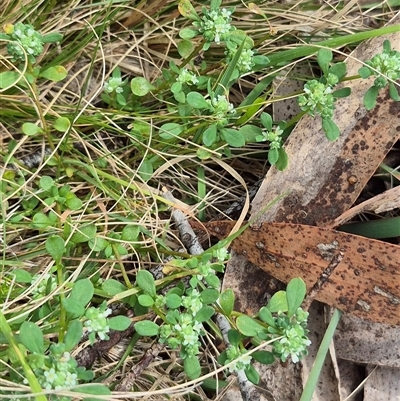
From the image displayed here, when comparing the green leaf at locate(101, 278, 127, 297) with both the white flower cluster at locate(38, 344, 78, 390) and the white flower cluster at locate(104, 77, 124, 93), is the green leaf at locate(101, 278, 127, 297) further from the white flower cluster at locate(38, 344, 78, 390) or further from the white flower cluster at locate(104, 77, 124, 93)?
the white flower cluster at locate(104, 77, 124, 93)

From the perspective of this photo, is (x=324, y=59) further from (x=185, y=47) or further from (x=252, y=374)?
(x=252, y=374)

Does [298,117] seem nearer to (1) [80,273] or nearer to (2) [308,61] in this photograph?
(2) [308,61]

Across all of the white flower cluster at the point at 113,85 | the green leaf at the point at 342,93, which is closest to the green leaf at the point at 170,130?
the white flower cluster at the point at 113,85

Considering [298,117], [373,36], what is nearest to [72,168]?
[298,117]

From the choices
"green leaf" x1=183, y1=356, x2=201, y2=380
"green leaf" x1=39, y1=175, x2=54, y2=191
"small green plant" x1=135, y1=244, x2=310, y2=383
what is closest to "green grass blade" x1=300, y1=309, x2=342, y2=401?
"small green plant" x1=135, y1=244, x2=310, y2=383

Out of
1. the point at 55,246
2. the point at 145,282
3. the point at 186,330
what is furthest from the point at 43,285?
the point at 186,330
